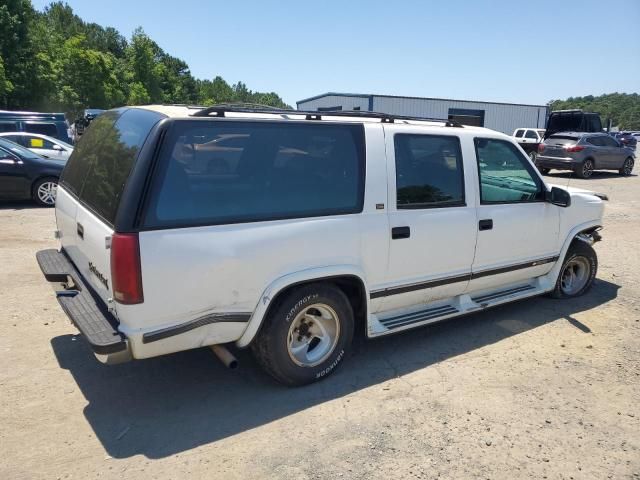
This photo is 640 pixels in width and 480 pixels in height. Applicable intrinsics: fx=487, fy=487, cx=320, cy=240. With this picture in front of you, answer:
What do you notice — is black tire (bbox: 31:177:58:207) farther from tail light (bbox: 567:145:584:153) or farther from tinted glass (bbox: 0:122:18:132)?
tail light (bbox: 567:145:584:153)

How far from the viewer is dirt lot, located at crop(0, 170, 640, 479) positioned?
276 centimetres

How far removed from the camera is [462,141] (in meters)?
4.23

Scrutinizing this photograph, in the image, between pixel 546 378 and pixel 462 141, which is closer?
pixel 546 378

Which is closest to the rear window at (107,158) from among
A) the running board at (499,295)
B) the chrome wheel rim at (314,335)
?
the chrome wheel rim at (314,335)

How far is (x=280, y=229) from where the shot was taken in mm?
3174

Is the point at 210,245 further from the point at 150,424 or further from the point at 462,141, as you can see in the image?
the point at 462,141

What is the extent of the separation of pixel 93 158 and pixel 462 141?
2.99m

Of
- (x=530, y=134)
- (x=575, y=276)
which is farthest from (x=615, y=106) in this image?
(x=575, y=276)

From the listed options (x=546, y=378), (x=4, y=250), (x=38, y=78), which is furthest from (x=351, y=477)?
(x=38, y=78)

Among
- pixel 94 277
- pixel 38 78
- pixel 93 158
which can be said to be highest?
pixel 38 78

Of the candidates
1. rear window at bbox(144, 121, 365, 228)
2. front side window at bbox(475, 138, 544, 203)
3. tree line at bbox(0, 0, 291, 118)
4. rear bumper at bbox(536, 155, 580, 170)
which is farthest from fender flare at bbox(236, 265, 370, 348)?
tree line at bbox(0, 0, 291, 118)

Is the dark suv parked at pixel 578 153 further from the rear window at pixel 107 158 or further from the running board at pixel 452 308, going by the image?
the rear window at pixel 107 158

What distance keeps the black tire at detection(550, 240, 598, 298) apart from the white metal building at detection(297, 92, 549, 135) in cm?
2632

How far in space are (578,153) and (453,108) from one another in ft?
55.2
